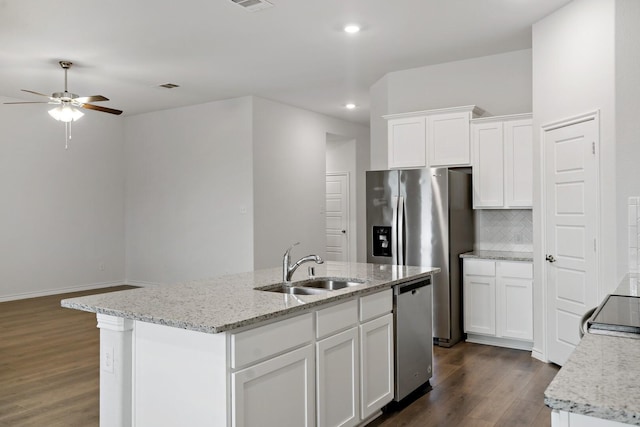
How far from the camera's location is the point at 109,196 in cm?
849

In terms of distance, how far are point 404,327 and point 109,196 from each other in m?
6.72

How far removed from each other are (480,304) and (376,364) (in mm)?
2216

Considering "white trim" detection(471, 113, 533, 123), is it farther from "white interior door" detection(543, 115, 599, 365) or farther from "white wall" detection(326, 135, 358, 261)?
"white wall" detection(326, 135, 358, 261)

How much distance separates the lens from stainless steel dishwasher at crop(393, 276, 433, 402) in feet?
10.7

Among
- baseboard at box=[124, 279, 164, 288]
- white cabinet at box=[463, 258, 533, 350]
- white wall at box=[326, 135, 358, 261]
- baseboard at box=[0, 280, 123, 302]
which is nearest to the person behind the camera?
white cabinet at box=[463, 258, 533, 350]

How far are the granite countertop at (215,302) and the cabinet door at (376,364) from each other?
24 centimetres

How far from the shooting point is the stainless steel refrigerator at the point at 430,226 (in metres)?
4.80

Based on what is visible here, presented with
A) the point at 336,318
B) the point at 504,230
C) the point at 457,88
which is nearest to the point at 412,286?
the point at 336,318

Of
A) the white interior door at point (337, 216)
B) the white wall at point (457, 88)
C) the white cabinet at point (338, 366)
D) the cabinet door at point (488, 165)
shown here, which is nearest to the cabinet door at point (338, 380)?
the white cabinet at point (338, 366)

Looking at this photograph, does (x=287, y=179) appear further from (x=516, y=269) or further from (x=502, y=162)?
(x=516, y=269)

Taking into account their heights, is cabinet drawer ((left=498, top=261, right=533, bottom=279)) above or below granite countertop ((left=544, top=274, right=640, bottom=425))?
below

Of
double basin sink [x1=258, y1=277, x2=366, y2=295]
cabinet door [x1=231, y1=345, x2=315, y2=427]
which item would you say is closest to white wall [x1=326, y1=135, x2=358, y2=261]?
double basin sink [x1=258, y1=277, x2=366, y2=295]

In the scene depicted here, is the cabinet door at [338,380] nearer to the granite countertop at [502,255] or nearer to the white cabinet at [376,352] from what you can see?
the white cabinet at [376,352]

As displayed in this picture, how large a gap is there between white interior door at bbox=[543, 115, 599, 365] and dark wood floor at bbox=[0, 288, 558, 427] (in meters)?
0.40
